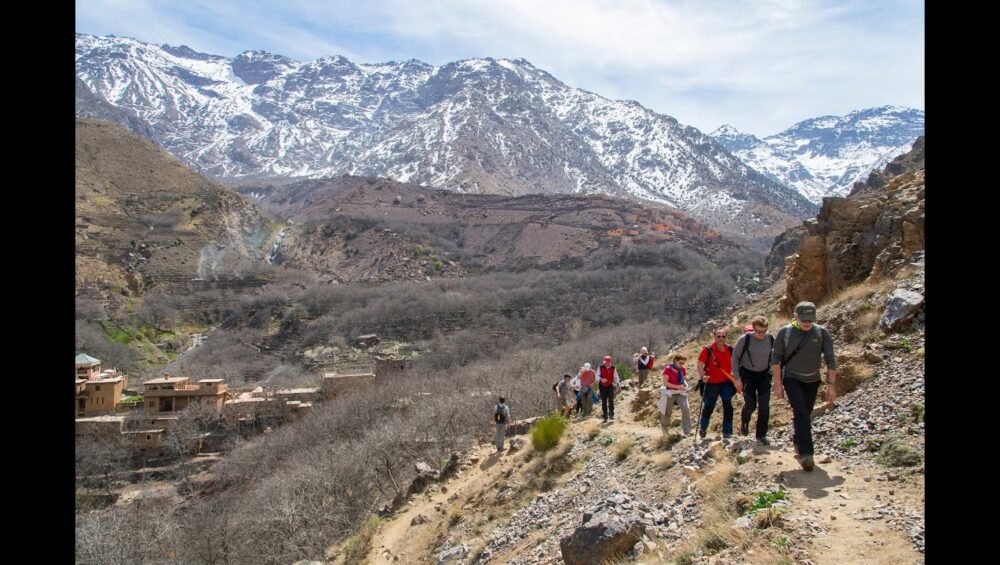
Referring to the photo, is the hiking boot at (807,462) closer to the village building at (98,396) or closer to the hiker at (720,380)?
the hiker at (720,380)

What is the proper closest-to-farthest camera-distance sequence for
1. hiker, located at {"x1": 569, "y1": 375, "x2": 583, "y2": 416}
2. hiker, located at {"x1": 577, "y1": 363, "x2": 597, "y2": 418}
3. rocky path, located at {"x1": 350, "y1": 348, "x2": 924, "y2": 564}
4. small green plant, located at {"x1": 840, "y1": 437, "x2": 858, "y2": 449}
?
1. rocky path, located at {"x1": 350, "y1": 348, "x2": 924, "y2": 564}
2. small green plant, located at {"x1": 840, "y1": 437, "x2": 858, "y2": 449}
3. hiker, located at {"x1": 577, "y1": 363, "x2": 597, "y2": 418}
4. hiker, located at {"x1": 569, "y1": 375, "x2": 583, "y2": 416}

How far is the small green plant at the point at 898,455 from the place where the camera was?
5773mm

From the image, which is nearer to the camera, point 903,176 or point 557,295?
point 903,176

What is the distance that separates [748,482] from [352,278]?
71599 mm

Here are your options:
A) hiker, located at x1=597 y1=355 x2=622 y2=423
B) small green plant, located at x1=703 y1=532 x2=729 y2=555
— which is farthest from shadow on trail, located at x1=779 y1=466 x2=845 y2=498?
hiker, located at x1=597 y1=355 x2=622 y2=423

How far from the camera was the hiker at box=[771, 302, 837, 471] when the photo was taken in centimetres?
619

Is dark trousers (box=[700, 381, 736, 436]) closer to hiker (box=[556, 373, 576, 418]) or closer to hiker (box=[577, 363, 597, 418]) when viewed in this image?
hiker (box=[577, 363, 597, 418])

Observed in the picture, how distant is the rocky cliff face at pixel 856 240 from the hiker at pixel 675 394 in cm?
516

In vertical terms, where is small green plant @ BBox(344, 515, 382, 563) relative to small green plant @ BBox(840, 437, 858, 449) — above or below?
below

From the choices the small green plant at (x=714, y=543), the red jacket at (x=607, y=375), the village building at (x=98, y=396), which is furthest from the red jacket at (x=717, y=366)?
the village building at (x=98, y=396)

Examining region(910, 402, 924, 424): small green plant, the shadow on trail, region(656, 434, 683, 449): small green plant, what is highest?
region(910, 402, 924, 424): small green plant
